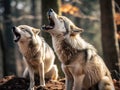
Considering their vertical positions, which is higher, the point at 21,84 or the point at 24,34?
the point at 24,34

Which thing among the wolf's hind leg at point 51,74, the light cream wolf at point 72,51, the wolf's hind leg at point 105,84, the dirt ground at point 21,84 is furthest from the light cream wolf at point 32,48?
the wolf's hind leg at point 105,84

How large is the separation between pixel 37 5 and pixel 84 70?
1608 inches

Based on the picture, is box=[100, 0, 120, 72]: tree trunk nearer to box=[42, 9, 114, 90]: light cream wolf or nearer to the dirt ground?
the dirt ground

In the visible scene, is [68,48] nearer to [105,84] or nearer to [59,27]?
[59,27]

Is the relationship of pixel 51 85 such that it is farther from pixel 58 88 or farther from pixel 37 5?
pixel 37 5

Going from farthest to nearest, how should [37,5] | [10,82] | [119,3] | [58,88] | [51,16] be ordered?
[37,5] → [119,3] → [10,82] → [58,88] → [51,16]

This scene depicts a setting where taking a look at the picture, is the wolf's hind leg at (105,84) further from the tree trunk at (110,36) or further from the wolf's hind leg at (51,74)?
the tree trunk at (110,36)

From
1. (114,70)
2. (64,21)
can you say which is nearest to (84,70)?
(64,21)

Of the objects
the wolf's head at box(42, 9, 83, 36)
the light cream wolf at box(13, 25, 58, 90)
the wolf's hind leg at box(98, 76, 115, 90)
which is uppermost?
the wolf's head at box(42, 9, 83, 36)

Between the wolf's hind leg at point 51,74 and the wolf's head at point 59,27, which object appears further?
the wolf's hind leg at point 51,74

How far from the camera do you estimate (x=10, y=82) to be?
941cm

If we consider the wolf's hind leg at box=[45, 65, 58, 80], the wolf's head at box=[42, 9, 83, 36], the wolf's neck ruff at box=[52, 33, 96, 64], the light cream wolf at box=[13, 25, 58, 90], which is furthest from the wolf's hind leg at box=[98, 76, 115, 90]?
the wolf's hind leg at box=[45, 65, 58, 80]

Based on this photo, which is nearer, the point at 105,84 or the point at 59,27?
the point at 59,27

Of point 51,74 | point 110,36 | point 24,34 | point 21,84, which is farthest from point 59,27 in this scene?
point 110,36
